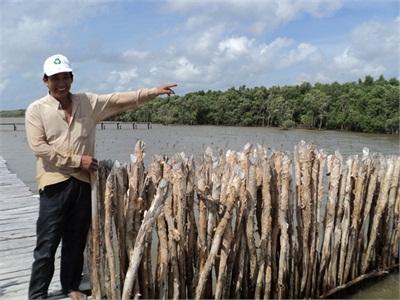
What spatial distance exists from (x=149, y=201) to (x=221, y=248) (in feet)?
3.17

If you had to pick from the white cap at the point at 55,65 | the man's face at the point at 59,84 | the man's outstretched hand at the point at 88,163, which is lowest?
the man's outstretched hand at the point at 88,163

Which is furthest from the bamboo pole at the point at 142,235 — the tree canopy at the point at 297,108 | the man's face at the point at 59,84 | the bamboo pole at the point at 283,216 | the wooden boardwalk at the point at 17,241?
the tree canopy at the point at 297,108

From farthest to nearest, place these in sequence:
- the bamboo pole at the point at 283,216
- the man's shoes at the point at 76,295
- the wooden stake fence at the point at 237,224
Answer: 1. the bamboo pole at the point at 283,216
2. the man's shoes at the point at 76,295
3. the wooden stake fence at the point at 237,224

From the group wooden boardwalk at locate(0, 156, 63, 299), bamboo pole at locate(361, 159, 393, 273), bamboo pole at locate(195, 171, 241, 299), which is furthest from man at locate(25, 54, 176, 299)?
bamboo pole at locate(361, 159, 393, 273)

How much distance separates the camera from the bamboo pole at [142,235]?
3.89 m

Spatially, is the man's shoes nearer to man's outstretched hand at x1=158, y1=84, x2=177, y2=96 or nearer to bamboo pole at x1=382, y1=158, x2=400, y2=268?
man's outstretched hand at x1=158, y1=84, x2=177, y2=96

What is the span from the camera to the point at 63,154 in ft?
12.6

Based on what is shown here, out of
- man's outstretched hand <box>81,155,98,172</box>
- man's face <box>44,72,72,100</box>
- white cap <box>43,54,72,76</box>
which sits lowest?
man's outstretched hand <box>81,155,98,172</box>

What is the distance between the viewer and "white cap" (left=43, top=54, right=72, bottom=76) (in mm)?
3801

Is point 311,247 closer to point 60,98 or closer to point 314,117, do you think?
point 60,98

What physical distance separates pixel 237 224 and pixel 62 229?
188 cm

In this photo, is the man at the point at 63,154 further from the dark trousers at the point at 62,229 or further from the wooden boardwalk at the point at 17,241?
the wooden boardwalk at the point at 17,241

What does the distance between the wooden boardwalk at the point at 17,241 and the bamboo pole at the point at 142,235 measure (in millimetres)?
968

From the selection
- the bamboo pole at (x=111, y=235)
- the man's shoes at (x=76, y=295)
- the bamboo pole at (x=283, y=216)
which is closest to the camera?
the bamboo pole at (x=111, y=235)
